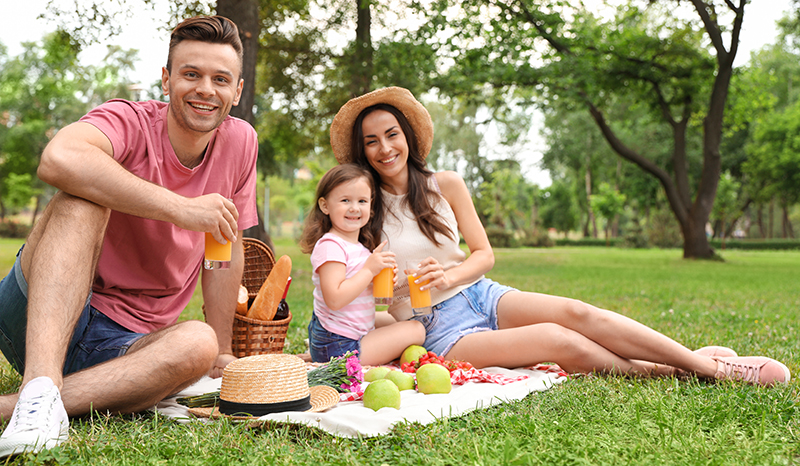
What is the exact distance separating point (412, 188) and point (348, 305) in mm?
889

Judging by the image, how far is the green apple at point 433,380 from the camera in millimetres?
2748

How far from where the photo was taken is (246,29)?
7.94m

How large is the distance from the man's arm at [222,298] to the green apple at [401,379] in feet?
3.33

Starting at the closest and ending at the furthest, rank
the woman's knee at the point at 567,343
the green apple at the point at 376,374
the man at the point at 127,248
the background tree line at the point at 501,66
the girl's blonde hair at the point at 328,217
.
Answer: the man at the point at 127,248, the green apple at the point at 376,374, the woman's knee at the point at 567,343, the girl's blonde hair at the point at 328,217, the background tree line at the point at 501,66

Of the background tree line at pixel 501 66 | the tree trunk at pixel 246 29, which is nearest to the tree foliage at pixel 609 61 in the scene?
the background tree line at pixel 501 66

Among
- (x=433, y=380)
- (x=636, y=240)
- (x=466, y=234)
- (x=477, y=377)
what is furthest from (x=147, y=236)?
(x=636, y=240)

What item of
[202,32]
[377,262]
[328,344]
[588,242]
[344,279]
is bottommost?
[588,242]

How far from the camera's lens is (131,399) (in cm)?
231

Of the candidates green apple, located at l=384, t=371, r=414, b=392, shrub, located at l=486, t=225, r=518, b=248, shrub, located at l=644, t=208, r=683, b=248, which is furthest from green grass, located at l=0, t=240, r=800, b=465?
shrub, located at l=644, t=208, r=683, b=248

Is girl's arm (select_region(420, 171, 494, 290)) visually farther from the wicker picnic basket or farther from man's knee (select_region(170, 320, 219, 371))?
man's knee (select_region(170, 320, 219, 371))

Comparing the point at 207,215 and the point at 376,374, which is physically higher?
the point at 207,215

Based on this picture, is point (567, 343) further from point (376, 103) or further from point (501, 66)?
point (501, 66)

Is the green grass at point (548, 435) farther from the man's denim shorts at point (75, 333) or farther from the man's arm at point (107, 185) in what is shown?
the man's arm at point (107, 185)

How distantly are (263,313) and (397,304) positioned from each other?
845 millimetres
